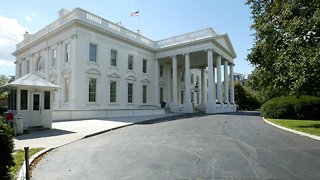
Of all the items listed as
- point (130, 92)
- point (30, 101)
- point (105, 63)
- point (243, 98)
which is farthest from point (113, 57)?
point (243, 98)

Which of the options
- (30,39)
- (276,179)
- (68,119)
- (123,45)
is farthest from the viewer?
(30,39)

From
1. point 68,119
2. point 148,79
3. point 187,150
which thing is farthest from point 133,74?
point 187,150

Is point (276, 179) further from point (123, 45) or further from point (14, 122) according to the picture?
point (123, 45)

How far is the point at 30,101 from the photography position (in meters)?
15.1

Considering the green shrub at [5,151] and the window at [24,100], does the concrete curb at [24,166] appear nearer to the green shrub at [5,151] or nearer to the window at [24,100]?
the green shrub at [5,151]

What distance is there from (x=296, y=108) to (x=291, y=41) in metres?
10.3

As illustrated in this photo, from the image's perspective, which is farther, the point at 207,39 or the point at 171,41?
the point at 171,41

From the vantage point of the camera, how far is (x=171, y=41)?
39625 millimetres

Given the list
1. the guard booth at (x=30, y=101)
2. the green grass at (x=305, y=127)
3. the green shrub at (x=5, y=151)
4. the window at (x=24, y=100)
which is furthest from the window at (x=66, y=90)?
the green shrub at (x=5, y=151)

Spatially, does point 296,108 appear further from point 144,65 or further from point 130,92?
point 144,65

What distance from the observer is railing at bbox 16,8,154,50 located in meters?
28.5

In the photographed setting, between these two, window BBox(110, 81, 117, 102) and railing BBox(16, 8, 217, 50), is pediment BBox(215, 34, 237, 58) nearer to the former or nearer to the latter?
railing BBox(16, 8, 217, 50)

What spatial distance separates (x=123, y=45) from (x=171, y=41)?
8.83 metres

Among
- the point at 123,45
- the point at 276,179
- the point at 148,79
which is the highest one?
the point at 123,45
